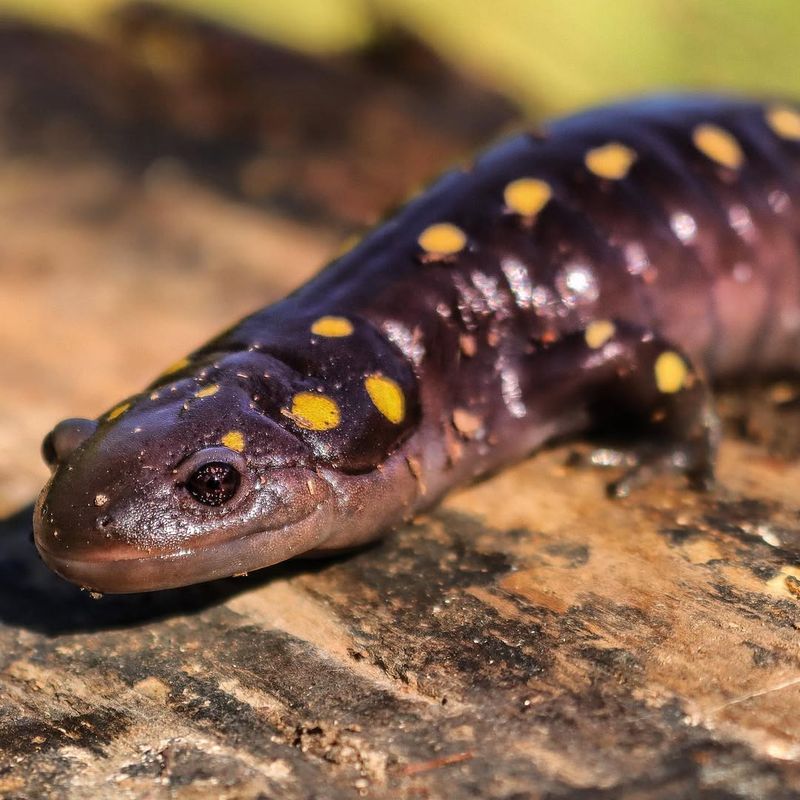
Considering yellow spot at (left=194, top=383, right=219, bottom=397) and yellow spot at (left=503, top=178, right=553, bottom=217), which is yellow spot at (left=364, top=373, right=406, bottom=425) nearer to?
yellow spot at (left=194, top=383, right=219, bottom=397)

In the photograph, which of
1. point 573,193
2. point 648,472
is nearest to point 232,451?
point 648,472

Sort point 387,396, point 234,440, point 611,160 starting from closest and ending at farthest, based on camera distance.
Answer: point 234,440 → point 387,396 → point 611,160

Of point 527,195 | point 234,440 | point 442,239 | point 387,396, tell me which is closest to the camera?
point 234,440

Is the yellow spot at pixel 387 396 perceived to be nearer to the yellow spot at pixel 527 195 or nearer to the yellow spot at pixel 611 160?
the yellow spot at pixel 527 195

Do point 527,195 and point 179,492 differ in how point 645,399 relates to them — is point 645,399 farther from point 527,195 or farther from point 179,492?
point 179,492

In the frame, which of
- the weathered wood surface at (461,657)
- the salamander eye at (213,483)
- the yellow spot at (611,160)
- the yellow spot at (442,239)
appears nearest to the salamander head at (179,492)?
the salamander eye at (213,483)

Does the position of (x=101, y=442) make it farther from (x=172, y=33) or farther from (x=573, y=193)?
(x=172, y=33)

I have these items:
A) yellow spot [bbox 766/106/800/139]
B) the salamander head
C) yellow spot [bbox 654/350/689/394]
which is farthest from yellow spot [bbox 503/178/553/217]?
the salamander head

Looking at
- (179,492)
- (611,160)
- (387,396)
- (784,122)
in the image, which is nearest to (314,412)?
(387,396)
